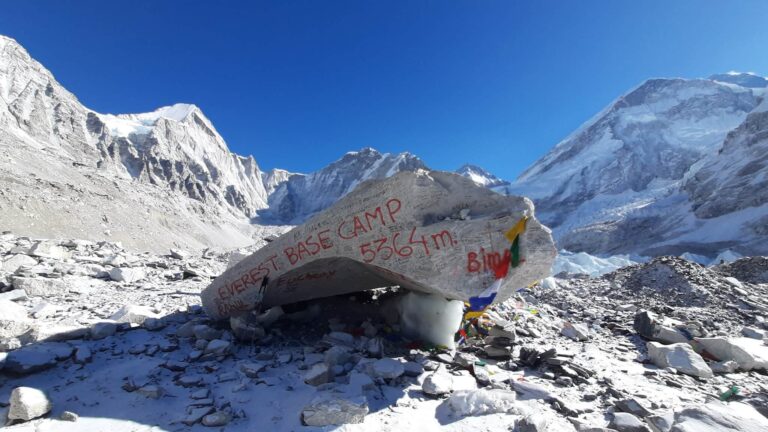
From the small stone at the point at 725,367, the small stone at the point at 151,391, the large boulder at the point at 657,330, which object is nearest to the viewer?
the small stone at the point at 151,391

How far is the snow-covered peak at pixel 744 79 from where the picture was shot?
146000 mm

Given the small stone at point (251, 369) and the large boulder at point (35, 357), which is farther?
the small stone at point (251, 369)

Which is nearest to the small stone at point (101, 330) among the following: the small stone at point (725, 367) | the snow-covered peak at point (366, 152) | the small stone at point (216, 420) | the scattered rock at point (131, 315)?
the scattered rock at point (131, 315)

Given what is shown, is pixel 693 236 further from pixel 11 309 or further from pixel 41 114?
pixel 41 114

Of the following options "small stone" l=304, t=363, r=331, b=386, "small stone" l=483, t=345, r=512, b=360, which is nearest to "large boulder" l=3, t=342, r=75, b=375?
"small stone" l=304, t=363, r=331, b=386

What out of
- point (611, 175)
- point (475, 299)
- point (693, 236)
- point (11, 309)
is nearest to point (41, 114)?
point (11, 309)

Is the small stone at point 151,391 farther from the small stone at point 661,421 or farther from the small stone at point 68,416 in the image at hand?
the small stone at point 661,421

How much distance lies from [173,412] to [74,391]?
1.05 metres

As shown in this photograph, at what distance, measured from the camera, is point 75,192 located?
29703mm

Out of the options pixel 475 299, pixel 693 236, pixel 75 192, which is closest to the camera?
pixel 475 299

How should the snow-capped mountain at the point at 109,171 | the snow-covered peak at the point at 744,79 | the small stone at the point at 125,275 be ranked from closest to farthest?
the small stone at the point at 125,275, the snow-capped mountain at the point at 109,171, the snow-covered peak at the point at 744,79

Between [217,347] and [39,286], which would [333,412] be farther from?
[39,286]

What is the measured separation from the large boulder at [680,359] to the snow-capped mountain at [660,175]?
5351cm

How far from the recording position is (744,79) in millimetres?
151250
